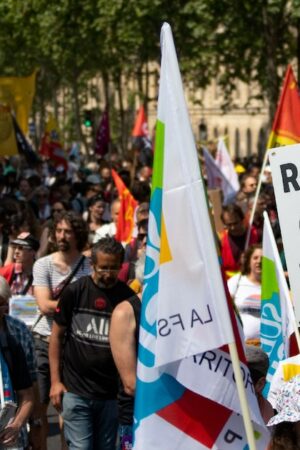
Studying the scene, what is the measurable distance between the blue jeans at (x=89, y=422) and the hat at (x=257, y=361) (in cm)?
176

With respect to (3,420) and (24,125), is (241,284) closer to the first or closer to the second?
(3,420)

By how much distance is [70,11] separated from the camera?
31203 millimetres

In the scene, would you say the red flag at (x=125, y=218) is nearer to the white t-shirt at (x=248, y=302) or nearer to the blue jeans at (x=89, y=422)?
the white t-shirt at (x=248, y=302)

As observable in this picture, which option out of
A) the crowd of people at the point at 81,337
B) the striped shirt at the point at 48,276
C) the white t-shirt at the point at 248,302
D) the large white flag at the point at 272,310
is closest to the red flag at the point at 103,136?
the crowd of people at the point at 81,337

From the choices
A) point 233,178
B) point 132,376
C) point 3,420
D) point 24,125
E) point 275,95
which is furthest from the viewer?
point 275,95

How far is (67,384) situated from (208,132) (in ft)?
265

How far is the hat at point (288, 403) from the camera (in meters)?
3.97

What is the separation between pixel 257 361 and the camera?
554cm

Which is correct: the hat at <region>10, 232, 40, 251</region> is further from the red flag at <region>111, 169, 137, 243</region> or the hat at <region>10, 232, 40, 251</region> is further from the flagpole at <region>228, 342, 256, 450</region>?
the flagpole at <region>228, 342, 256, 450</region>

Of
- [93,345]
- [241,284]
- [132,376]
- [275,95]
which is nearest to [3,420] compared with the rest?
[132,376]

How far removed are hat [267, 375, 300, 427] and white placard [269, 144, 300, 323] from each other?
98 cm

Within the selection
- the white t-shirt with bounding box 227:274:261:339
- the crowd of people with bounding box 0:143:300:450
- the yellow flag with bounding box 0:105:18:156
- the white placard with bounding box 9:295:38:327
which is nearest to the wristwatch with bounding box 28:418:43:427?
the crowd of people with bounding box 0:143:300:450

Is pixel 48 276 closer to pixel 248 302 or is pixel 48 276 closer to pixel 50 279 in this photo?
pixel 50 279

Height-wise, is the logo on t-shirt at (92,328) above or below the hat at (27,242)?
above
